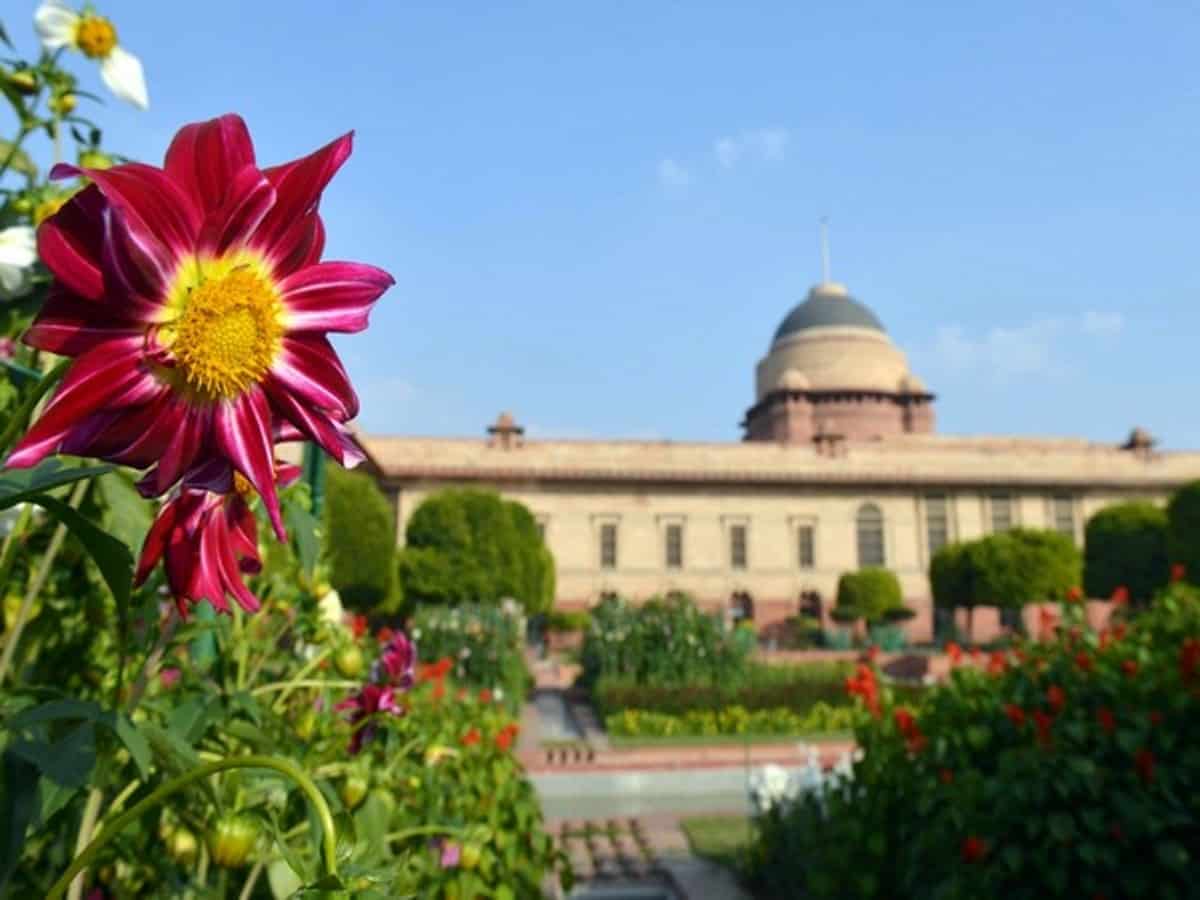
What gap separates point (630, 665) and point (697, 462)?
1810 cm

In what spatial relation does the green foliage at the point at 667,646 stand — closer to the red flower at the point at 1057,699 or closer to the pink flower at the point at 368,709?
the red flower at the point at 1057,699

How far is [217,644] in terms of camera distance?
1654 millimetres

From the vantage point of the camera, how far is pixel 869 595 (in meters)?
29.0

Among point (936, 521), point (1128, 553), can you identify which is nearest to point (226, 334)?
point (1128, 553)

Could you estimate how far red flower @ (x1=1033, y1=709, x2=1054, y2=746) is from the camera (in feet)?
9.48

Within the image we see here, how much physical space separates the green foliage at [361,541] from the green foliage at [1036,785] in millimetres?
15595

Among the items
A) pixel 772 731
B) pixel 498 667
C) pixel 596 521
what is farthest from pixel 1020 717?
pixel 596 521

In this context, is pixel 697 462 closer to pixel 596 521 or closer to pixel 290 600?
pixel 596 521

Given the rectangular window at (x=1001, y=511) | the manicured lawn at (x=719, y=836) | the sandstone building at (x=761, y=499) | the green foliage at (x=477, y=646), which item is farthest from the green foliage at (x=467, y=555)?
the rectangular window at (x=1001, y=511)

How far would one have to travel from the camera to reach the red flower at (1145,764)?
2631 millimetres

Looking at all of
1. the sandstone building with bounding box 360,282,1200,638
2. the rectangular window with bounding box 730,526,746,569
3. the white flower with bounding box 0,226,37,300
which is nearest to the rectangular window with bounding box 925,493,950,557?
the sandstone building with bounding box 360,282,1200,638

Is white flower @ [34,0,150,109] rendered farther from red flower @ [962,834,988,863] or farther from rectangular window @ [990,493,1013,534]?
rectangular window @ [990,493,1013,534]

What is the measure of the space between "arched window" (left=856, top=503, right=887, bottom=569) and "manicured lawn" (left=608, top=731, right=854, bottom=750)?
68.5 ft

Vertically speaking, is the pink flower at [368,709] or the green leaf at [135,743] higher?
the green leaf at [135,743]
